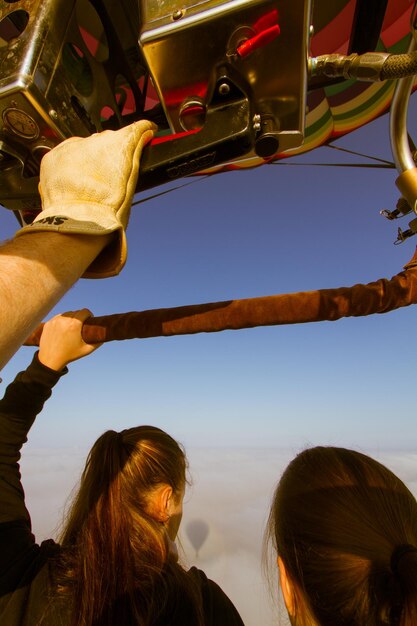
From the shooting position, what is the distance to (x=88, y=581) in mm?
775

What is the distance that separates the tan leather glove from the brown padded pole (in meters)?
0.22

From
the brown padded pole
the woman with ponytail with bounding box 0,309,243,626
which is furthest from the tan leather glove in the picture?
the woman with ponytail with bounding box 0,309,243,626

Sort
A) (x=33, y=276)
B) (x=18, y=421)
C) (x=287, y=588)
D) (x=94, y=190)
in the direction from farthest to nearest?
(x=18, y=421)
(x=287, y=588)
(x=94, y=190)
(x=33, y=276)

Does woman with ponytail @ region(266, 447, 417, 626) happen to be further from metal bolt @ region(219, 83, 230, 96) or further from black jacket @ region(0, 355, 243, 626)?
metal bolt @ region(219, 83, 230, 96)

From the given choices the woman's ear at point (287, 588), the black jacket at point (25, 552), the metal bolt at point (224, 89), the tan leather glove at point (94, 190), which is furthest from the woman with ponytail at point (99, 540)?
the metal bolt at point (224, 89)

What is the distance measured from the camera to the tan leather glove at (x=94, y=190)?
0.50 metres

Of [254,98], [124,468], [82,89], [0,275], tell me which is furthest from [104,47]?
[124,468]

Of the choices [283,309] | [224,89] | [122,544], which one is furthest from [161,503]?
[224,89]

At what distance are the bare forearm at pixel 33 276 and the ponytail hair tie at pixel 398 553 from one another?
712 millimetres

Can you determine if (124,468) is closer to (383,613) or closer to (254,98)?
(383,613)

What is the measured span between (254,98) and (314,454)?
0.88 metres

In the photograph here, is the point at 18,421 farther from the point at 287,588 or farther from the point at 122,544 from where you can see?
the point at 287,588

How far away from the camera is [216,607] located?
2.74ft

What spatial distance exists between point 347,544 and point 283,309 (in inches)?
18.0
